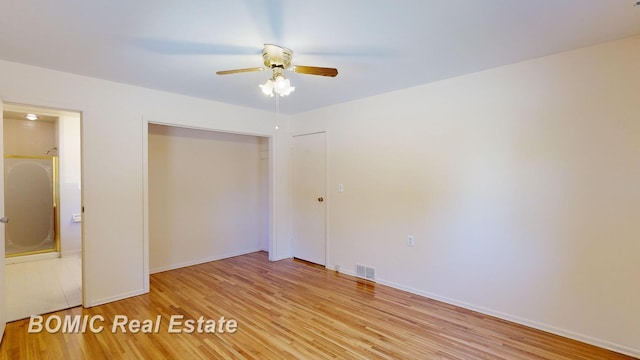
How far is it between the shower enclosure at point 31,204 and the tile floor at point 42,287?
39 centimetres

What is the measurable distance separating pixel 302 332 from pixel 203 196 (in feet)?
9.50

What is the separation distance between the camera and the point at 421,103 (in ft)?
10.8

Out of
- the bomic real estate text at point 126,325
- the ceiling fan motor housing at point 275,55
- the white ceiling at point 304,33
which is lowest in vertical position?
the bomic real estate text at point 126,325

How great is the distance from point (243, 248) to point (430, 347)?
3558mm

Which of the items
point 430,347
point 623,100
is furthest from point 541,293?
point 623,100

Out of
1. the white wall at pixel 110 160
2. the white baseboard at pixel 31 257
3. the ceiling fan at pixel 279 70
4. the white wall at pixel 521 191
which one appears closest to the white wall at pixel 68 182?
the white baseboard at pixel 31 257

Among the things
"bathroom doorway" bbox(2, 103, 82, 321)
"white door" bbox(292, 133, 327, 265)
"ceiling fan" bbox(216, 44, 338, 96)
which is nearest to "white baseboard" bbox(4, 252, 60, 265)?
"bathroom doorway" bbox(2, 103, 82, 321)

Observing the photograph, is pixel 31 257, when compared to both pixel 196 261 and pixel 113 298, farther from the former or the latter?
pixel 113 298

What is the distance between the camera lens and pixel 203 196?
4.63 metres

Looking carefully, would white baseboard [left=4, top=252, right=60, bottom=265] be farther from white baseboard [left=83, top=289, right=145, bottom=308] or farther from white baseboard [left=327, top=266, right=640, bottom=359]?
white baseboard [left=327, top=266, right=640, bottom=359]

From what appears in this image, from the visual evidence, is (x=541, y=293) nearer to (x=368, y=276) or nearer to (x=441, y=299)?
(x=441, y=299)

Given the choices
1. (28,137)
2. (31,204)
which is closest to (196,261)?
(31,204)

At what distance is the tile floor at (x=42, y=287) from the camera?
2949 millimetres

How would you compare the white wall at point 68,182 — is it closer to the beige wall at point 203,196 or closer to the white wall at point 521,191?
the beige wall at point 203,196
